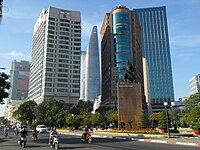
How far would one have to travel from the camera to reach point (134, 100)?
33906 millimetres

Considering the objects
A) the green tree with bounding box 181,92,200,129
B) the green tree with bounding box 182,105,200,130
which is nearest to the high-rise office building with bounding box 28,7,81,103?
the green tree with bounding box 181,92,200,129

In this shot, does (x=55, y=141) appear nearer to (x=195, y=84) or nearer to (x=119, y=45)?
(x=119, y=45)

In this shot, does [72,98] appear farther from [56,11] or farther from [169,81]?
[169,81]

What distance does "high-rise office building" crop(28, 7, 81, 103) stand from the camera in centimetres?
10600

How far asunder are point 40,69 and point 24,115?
111 feet

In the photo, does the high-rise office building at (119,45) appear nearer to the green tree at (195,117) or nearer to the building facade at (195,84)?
the building facade at (195,84)

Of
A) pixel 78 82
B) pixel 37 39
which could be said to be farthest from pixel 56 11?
pixel 78 82

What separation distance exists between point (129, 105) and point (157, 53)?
148889 mm

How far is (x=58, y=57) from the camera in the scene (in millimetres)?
110500

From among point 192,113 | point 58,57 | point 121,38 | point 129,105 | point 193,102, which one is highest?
point 121,38

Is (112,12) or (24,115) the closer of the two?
(24,115)

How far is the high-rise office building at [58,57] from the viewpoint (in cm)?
10600

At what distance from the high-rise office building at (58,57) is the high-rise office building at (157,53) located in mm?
78860

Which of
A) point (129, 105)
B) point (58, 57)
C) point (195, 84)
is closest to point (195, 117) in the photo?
point (129, 105)
